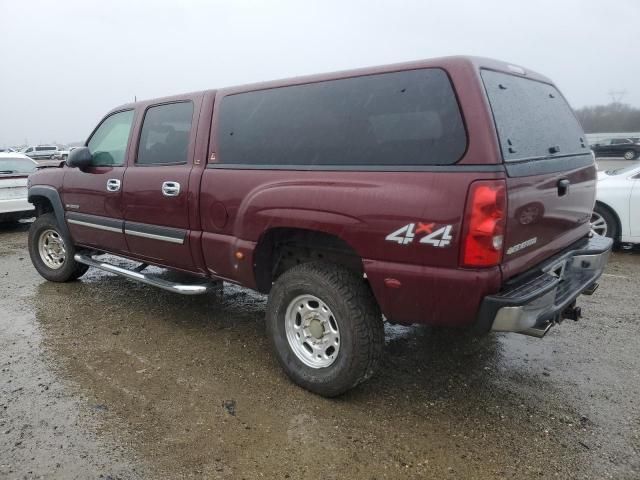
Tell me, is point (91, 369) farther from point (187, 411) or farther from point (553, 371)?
point (553, 371)

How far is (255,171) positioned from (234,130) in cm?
46

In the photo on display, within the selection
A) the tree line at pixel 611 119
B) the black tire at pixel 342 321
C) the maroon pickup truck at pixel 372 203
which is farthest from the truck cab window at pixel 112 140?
the tree line at pixel 611 119

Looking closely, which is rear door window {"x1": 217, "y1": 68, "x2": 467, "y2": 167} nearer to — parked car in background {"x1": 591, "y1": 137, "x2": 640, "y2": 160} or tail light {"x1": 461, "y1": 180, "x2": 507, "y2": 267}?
tail light {"x1": 461, "y1": 180, "x2": 507, "y2": 267}

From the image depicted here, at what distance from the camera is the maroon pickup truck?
8.04ft

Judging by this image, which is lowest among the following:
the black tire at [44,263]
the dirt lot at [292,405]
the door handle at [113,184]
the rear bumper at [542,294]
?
the dirt lot at [292,405]

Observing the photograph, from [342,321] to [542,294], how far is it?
43.2 inches

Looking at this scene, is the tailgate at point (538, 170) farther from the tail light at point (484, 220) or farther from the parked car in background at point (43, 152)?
the parked car in background at point (43, 152)

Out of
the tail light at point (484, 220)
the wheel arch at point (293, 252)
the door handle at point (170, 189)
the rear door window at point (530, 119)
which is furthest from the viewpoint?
the door handle at point (170, 189)

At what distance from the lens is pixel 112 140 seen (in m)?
4.64

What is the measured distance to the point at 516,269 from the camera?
2600 mm

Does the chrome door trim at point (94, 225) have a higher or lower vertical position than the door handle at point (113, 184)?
lower

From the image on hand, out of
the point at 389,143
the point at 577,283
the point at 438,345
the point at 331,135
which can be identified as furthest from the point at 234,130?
the point at 577,283

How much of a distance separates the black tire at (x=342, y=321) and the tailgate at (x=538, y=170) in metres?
0.83

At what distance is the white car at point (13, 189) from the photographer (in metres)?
8.65
